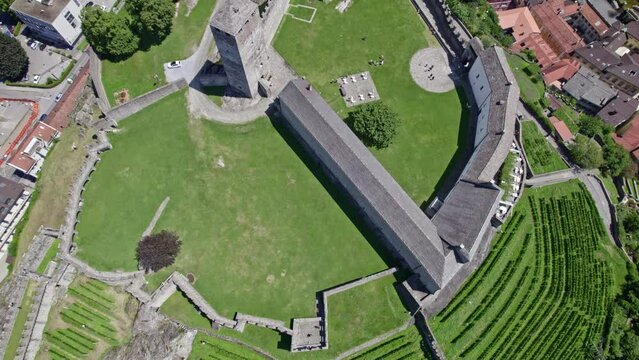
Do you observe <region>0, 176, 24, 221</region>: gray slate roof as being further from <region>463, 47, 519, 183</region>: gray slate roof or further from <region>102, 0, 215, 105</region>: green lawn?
<region>463, 47, 519, 183</region>: gray slate roof

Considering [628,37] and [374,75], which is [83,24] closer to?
[374,75]

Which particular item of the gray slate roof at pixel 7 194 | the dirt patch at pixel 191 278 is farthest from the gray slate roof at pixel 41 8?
the dirt patch at pixel 191 278

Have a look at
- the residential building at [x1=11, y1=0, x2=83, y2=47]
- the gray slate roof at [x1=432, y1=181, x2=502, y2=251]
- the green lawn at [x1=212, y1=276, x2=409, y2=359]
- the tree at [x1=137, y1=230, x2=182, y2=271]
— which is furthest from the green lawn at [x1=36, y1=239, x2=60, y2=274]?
the gray slate roof at [x1=432, y1=181, x2=502, y2=251]

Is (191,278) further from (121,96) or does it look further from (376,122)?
(376,122)

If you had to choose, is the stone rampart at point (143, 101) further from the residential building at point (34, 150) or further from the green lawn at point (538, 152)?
the green lawn at point (538, 152)

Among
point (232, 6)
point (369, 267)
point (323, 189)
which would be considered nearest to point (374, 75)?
point (323, 189)

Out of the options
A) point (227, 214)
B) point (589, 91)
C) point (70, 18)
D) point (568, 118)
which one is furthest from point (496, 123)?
point (70, 18)
